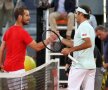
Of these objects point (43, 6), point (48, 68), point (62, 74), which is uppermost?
point (43, 6)

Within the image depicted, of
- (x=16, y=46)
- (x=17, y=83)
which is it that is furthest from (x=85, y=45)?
(x=17, y=83)

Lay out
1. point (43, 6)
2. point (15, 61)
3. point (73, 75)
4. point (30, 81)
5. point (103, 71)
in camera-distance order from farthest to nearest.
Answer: point (43, 6) → point (103, 71) → point (73, 75) → point (15, 61) → point (30, 81)

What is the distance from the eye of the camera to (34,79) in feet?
25.0

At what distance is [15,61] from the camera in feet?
28.0

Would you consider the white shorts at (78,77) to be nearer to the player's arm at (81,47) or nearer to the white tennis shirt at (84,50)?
the white tennis shirt at (84,50)

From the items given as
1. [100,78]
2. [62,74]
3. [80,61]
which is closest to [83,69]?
[80,61]

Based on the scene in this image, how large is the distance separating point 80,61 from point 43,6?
4588 millimetres

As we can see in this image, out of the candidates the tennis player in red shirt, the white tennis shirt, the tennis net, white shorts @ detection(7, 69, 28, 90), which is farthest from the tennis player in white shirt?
white shorts @ detection(7, 69, 28, 90)

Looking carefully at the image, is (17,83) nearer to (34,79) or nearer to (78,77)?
(34,79)

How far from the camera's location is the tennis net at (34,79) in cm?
658

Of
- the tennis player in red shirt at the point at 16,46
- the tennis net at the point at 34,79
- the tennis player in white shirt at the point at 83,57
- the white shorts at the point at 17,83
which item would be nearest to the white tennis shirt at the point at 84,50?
the tennis player in white shirt at the point at 83,57

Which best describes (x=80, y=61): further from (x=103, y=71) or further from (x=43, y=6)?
(x=43, y=6)

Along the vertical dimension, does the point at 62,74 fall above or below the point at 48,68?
below

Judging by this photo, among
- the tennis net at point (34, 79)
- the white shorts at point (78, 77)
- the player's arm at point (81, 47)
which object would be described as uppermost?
the player's arm at point (81, 47)
